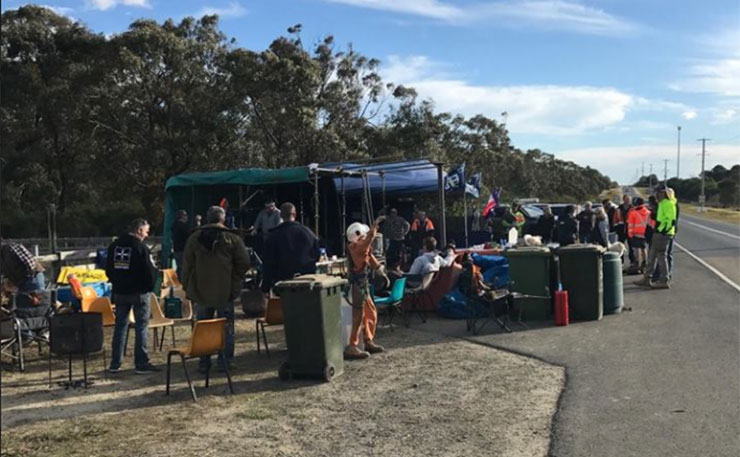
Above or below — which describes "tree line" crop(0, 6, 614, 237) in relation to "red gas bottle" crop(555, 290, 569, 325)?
above

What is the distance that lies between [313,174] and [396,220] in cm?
295

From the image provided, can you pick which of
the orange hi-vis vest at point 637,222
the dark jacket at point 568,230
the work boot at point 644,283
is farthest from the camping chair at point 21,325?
the orange hi-vis vest at point 637,222

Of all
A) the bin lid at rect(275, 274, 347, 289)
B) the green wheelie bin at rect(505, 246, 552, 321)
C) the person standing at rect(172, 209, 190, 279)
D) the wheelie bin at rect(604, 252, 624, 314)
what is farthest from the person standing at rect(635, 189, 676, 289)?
the person standing at rect(172, 209, 190, 279)

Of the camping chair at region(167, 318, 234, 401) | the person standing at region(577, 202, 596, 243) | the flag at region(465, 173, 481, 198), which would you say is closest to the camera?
the camping chair at region(167, 318, 234, 401)

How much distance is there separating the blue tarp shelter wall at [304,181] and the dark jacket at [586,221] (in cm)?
344

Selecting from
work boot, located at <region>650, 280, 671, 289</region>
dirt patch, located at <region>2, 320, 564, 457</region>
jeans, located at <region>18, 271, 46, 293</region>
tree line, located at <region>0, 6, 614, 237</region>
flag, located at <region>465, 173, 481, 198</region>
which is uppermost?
tree line, located at <region>0, 6, 614, 237</region>

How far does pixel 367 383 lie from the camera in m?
7.02

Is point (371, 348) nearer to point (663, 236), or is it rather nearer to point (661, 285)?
point (663, 236)

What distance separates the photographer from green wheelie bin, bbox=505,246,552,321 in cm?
1040

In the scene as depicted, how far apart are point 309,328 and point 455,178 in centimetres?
1098

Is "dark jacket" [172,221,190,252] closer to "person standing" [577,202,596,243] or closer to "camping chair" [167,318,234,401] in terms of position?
"camping chair" [167,318,234,401]

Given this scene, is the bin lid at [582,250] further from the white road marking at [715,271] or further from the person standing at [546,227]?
the person standing at [546,227]

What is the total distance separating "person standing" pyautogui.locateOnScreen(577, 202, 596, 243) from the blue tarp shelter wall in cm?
344

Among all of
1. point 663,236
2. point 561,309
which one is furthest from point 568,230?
point 561,309
